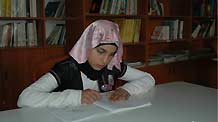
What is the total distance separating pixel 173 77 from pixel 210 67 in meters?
0.59

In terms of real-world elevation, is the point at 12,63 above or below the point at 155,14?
below

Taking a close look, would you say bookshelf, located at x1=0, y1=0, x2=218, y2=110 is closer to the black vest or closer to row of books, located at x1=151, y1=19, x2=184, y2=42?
row of books, located at x1=151, y1=19, x2=184, y2=42

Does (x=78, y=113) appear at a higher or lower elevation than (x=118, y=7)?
lower

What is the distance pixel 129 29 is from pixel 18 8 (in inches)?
46.6

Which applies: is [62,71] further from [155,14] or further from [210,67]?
[210,67]

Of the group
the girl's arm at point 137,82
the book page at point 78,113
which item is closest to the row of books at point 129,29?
the girl's arm at point 137,82

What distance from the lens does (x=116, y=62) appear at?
182cm

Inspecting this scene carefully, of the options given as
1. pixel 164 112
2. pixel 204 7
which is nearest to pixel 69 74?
pixel 164 112

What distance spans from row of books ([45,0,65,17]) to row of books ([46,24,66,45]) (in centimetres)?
13

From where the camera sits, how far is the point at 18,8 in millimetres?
2605

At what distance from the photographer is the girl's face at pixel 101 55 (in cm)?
162

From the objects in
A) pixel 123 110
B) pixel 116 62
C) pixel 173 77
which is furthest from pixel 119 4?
pixel 123 110

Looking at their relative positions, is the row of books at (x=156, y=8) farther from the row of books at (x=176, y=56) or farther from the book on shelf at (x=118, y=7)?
the row of books at (x=176, y=56)

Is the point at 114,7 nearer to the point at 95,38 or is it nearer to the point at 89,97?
the point at 95,38
